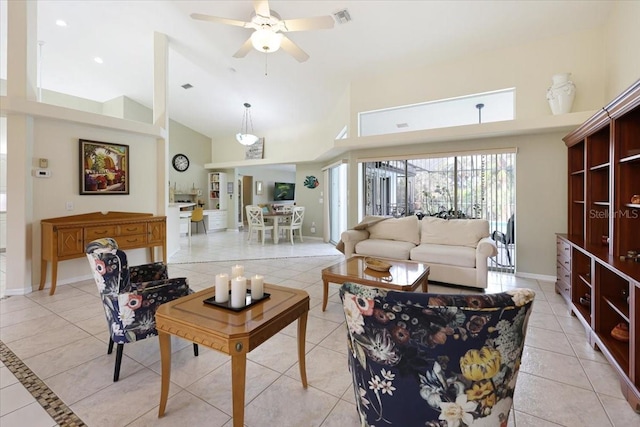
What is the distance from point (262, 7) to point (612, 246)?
3.75 m

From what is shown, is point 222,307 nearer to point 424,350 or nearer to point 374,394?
point 374,394

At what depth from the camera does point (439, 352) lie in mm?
931

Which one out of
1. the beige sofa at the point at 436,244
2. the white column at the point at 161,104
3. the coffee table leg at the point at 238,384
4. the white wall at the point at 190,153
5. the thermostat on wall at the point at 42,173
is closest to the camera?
the coffee table leg at the point at 238,384

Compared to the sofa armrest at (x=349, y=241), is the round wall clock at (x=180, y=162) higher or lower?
higher

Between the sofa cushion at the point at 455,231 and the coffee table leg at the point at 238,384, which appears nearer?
the coffee table leg at the point at 238,384

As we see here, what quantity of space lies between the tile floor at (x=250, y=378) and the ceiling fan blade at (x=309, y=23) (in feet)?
9.85

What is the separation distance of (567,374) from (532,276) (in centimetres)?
271

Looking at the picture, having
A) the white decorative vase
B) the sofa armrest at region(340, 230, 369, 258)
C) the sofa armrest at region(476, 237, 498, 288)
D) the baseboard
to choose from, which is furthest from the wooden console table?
the white decorative vase

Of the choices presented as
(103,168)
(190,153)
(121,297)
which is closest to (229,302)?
(121,297)

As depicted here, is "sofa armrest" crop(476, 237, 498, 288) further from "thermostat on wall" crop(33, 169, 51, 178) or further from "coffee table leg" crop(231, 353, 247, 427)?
"thermostat on wall" crop(33, 169, 51, 178)

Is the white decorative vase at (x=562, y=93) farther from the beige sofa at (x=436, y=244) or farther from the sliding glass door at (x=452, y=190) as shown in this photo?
the beige sofa at (x=436, y=244)

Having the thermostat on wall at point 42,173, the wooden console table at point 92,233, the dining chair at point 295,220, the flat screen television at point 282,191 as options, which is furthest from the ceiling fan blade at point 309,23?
the flat screen television at point 282,191

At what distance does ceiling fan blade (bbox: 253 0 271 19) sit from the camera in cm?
281

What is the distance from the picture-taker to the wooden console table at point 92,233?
348 cm
